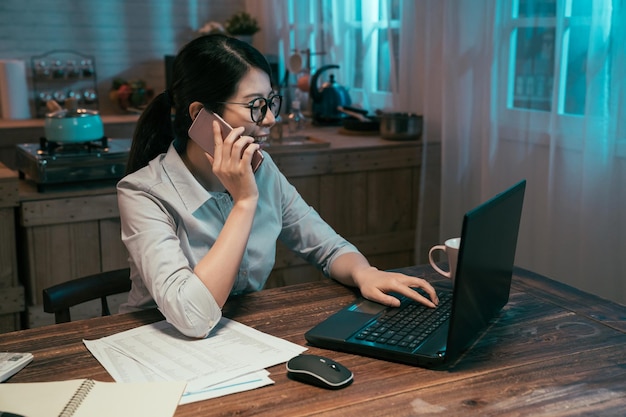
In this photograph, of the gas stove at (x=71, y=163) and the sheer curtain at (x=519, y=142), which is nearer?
the sheer curtain at (x=519, y=142)

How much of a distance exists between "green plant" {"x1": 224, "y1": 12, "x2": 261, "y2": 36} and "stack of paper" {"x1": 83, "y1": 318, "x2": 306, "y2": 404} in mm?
3337

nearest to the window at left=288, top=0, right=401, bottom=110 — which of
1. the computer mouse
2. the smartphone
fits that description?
the smartphone

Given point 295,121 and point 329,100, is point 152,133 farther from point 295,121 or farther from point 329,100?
point 329,100

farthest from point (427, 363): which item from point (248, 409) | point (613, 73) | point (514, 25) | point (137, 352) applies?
point (514, 25)

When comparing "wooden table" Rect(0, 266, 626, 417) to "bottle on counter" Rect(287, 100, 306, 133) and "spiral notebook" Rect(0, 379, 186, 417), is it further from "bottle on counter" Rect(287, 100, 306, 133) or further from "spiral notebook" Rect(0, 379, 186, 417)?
"bottle on counter" Rect(287, 100, 306, 133)

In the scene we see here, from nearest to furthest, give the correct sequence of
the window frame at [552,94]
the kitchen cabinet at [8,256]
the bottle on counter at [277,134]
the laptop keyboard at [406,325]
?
the laptop keyboard at [406,325]
the window frame at [552,94]
the kitchen cabinet at [8,256]
the bottle on counter at [277,134]

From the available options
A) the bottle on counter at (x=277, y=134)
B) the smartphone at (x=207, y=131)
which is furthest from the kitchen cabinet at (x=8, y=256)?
the smartphone at (x=207, y=131)

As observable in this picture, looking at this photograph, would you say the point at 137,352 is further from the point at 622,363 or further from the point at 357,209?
the point at 357,209

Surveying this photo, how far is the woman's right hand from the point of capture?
1513mm

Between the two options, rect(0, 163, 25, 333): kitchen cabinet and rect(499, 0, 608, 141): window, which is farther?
rect(0, 163, 25, 333): kitchen cabinet

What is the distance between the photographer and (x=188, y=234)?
1.62m

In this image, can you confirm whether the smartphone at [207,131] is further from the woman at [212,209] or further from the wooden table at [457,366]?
the wooden table at [457,366]

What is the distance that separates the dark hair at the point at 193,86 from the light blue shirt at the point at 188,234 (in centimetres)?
9

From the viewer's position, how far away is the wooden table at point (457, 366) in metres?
1.08
